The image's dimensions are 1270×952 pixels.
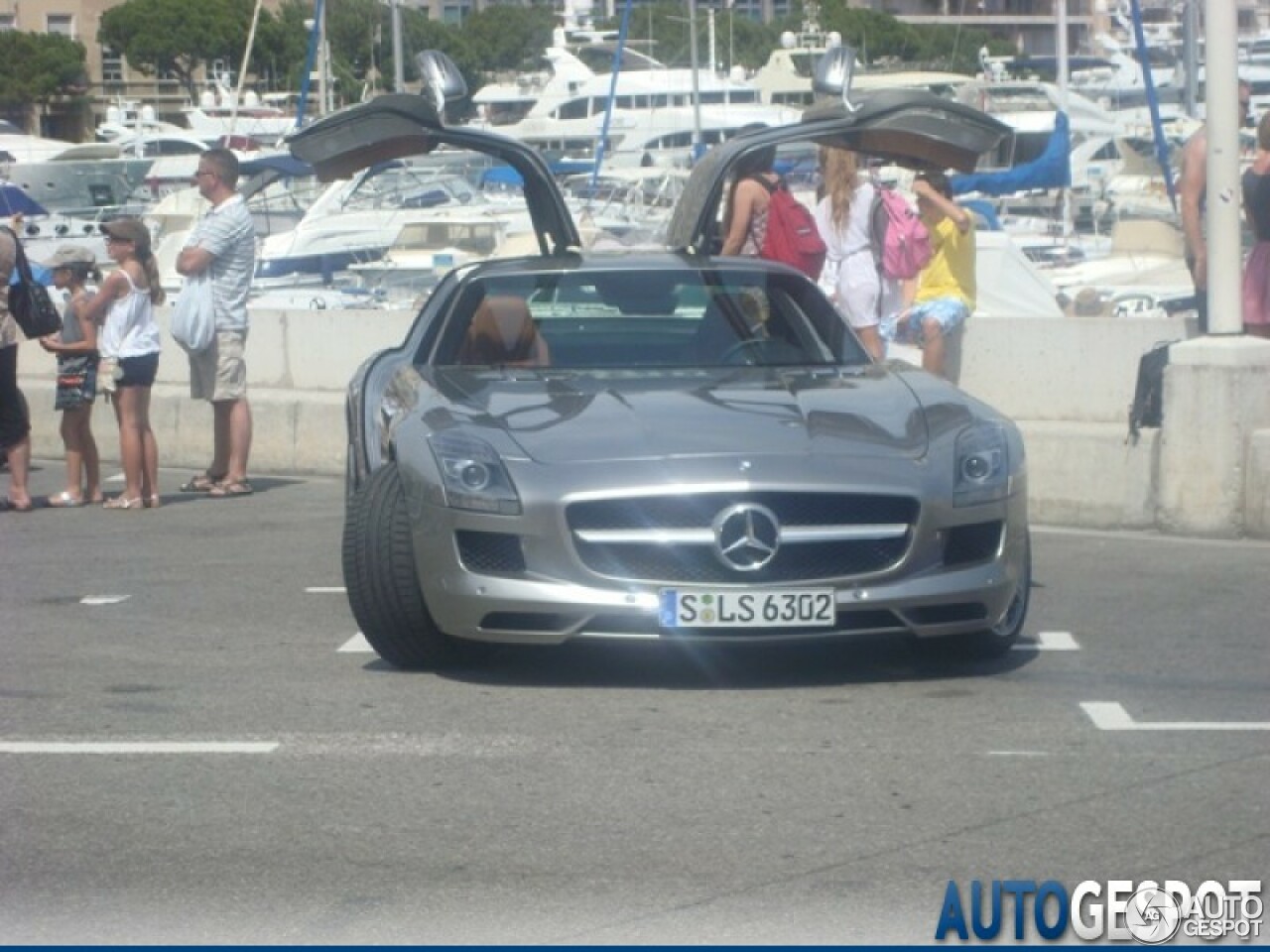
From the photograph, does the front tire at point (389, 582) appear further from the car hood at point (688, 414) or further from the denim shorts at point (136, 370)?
the denim shorts at point (136, 370)

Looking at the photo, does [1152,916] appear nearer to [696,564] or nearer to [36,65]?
[696,564]

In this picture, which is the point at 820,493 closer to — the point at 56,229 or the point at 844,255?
the point at 844,255

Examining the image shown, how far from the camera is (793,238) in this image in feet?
39.2

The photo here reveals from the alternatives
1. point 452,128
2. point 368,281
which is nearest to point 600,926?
point 452,128

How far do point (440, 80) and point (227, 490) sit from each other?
3.14 m

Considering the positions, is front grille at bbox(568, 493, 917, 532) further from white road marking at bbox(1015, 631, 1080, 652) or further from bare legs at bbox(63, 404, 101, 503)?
bare legs at bbox(63, 404, 101, 503)

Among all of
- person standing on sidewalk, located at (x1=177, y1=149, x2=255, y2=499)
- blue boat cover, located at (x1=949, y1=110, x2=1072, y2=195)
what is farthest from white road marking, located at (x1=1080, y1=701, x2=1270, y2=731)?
blue boat cover, located at (x1=949, y1=110, x2=1072, y2=195)

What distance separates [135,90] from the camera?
82.4m

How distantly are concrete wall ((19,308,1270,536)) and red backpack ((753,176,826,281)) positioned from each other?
42.2 inches

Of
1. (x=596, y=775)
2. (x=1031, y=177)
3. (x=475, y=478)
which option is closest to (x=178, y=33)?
(x=1031, y=177)

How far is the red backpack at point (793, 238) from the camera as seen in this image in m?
11.9

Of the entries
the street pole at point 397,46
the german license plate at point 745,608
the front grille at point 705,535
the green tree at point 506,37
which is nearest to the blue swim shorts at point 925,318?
the front grille at point 705,535

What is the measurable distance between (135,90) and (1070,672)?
78.2m

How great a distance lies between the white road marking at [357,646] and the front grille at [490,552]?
0.99 meters
